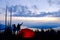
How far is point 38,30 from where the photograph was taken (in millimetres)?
35531

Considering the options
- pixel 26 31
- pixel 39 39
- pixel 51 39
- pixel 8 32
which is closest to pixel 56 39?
pixel 51 39

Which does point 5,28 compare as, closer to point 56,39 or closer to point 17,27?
point 17,27

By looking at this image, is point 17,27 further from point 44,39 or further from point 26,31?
point 26,31

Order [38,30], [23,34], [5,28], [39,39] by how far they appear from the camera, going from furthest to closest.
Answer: [38,30] < [5,28] < [39,39] < [23,34]

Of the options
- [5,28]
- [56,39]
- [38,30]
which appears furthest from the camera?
[38,30]

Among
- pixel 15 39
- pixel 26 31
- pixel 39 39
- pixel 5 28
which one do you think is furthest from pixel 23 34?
pixel 5 28

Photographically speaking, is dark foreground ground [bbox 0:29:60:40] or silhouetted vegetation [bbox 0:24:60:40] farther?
silhouetted vegetation [bbox 0:24:60:40]

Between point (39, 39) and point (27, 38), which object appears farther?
point (39, 39)

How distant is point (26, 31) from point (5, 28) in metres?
9.38

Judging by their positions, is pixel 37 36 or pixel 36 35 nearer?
pixel 37 36

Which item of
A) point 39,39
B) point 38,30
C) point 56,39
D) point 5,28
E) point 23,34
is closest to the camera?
point 23,34

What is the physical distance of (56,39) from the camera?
2639cm

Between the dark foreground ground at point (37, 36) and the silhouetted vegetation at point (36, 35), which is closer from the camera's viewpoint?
the dark foreground ground at point (37, 36)

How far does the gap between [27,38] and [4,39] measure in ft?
15.0
